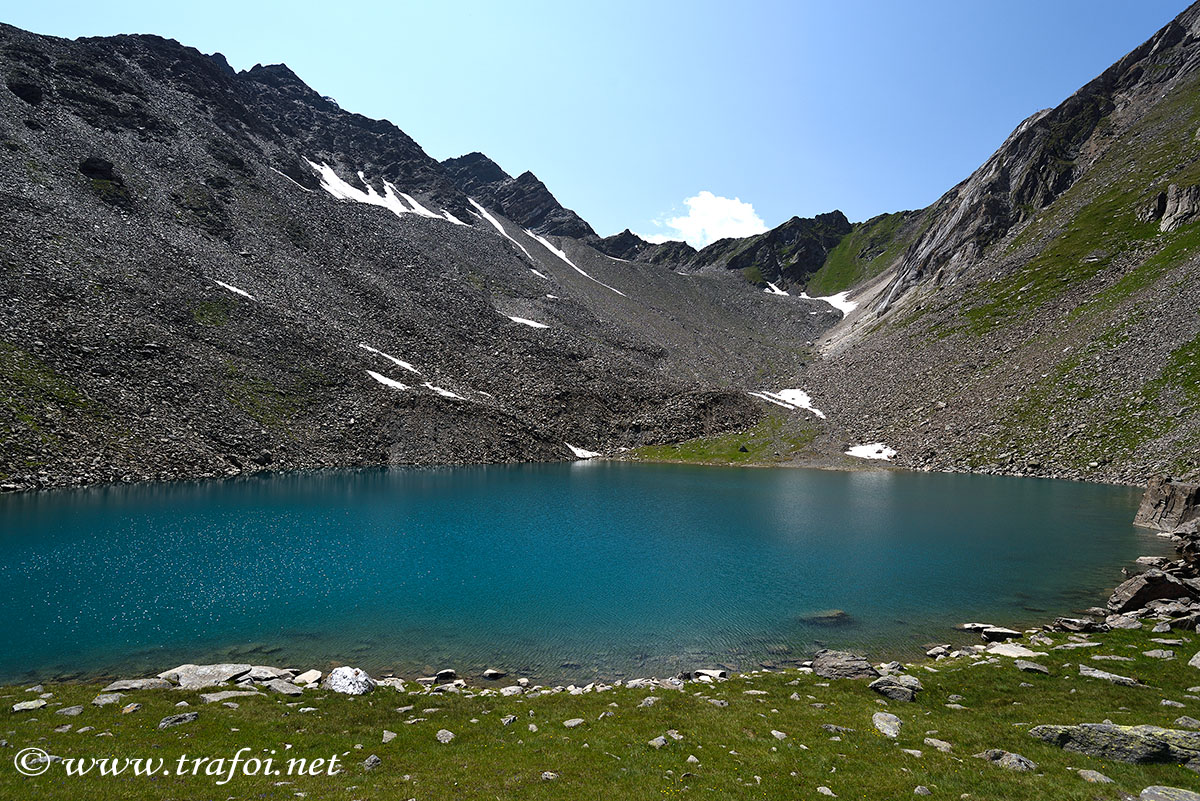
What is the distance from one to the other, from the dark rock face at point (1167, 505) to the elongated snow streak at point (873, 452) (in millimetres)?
41609

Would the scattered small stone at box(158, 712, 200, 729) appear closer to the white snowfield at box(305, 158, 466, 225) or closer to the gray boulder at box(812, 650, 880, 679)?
the gray boulder at box(812, 650, 880, 679)

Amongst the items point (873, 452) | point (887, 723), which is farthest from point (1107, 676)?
point (873, 452)

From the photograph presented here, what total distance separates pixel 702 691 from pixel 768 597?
13.3 metres

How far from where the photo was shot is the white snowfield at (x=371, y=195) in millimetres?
162500

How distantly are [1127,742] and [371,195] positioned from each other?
19378 cm

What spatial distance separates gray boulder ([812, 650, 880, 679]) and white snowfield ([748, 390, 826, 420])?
94.8 m

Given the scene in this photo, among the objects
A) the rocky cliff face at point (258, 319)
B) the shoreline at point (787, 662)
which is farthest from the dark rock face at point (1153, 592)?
the rocky cliff face at point (258, 319)

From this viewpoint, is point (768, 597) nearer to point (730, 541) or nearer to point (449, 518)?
point (730, 541)

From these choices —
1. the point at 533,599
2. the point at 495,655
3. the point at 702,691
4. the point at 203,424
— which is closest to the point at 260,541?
the point at 533,599

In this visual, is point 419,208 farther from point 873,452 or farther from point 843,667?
point 843,667

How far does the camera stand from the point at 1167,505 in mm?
42906

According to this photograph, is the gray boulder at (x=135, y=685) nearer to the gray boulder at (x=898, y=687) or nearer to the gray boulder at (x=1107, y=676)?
the gray boulder at (x=898, y=687)

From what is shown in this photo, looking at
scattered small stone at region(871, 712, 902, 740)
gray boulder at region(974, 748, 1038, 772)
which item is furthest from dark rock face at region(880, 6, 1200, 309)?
gray boulder at region(974, 748, 1038, 772)

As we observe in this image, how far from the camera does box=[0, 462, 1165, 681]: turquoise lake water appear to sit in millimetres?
22688
